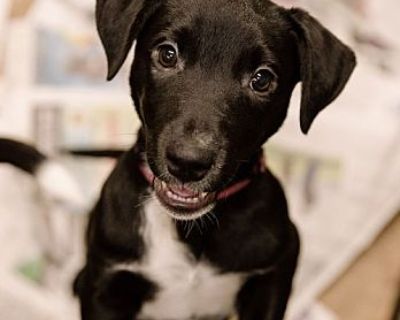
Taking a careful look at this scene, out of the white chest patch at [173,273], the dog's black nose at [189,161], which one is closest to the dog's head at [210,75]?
the dog's black nose at [189,161]

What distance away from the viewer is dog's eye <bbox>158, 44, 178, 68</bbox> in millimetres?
1082

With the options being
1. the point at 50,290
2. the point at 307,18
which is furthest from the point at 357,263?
the point at 307,18

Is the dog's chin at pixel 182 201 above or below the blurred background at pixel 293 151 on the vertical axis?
above

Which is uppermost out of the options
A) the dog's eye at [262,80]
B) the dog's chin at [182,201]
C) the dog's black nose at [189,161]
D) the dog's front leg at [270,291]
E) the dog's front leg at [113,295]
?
the dog's eye at [262,80]

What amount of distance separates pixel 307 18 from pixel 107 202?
0.42m

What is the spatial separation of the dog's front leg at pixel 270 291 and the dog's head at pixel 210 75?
22cm

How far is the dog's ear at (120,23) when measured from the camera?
113 cm

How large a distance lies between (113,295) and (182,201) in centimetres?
26

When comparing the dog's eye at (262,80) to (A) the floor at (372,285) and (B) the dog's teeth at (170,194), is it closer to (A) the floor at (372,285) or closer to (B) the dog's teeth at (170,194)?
(B) the dog's teeth at (170,194)

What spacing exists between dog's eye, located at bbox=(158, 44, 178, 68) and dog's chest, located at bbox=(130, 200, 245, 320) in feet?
0.78

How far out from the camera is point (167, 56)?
1087 millimetres

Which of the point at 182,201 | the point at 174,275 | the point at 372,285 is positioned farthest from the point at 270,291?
the point at 372,285

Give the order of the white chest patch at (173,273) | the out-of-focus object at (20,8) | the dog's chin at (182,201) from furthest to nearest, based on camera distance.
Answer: the out-of-focus object at (20,8)
the white chest patch at (173,273)
the dog's chin at (182,201)

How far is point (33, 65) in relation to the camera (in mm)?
1870
